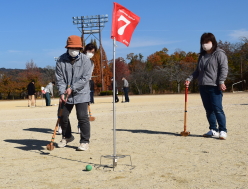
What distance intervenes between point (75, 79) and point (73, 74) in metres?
0.10

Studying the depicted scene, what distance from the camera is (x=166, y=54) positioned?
66375 mm

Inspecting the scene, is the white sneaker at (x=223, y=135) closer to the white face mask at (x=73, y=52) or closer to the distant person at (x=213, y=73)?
the distant person at (x=213, y=73)

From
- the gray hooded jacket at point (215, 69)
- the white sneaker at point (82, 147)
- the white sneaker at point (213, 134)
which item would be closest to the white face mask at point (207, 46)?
the gray hooded jacket at point (215, 69)

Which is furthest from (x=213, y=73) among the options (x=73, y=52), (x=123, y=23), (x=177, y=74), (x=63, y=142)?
(x=177, y=74)

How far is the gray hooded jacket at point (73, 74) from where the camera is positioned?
5699 millimetres

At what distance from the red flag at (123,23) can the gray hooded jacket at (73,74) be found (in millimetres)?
1304

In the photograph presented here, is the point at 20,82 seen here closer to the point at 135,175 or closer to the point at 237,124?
the point at 237,124

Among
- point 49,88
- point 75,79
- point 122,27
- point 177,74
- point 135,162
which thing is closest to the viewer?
point 122,27

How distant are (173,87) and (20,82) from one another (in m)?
23.2

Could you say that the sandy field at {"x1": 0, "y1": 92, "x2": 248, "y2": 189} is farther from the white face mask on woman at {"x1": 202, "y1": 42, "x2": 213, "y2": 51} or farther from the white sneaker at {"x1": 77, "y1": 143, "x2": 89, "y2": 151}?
the white face mask on woman at {"x1": 202, "y1": 42, "x2": 213, "y2": 51}

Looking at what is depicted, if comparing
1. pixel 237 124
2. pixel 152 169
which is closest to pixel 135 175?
pixel 152 169

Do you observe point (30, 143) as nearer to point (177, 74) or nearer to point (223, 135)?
point (223, 135)

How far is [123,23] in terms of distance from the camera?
4.64 m

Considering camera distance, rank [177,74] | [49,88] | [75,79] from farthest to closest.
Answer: [177,74], [49,88], [75,79]
